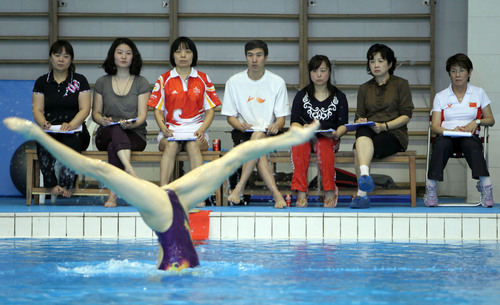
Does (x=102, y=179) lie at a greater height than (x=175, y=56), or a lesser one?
lesser

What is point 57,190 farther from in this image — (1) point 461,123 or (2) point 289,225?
(1) point 461,123

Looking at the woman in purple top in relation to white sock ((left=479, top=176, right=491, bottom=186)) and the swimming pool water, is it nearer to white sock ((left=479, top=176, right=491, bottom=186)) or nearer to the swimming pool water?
the swimming pool water

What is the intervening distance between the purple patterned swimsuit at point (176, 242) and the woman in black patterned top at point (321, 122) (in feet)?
8.83

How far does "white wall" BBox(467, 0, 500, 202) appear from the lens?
257 inches

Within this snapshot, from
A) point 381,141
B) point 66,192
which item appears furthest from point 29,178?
point 381,141

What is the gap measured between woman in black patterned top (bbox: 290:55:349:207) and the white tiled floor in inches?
24.2

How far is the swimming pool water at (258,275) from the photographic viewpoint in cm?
260

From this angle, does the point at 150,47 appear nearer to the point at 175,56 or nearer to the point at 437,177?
the point at 175,56

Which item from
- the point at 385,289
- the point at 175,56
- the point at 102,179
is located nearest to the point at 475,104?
the point at 175,56

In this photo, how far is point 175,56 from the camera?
5840mm

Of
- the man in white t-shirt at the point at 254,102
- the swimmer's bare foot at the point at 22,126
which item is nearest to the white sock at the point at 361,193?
the man in white t-shirt at the point at 254,102

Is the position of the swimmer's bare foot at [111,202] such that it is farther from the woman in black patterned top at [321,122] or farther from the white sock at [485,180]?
the white sock at [485,180]

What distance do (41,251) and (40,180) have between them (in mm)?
1979

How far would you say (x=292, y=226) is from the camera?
5027 millimetres
